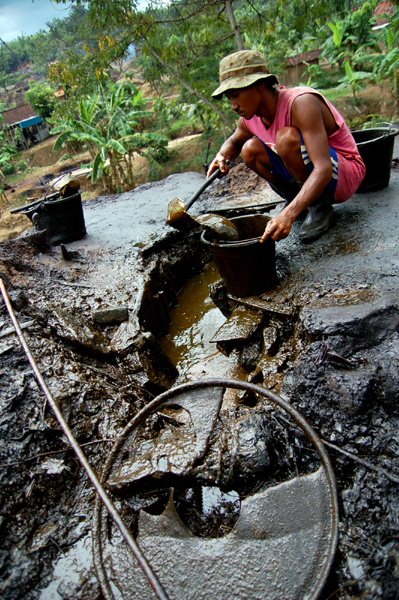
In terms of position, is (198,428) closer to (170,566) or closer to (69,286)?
(170,566)

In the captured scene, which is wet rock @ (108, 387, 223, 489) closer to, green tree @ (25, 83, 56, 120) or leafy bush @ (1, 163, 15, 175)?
leafy bush @ (1, 163, 15, 175)

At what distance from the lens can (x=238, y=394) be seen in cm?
234

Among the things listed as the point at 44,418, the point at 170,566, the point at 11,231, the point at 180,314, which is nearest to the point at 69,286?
the point at 180,314

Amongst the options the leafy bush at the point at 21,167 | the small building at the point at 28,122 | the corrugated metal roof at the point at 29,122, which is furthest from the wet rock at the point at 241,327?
the corrugated metal roof at the point at 29,122

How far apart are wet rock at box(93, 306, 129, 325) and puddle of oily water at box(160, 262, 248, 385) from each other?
576 mm

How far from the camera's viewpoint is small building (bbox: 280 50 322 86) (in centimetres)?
1524

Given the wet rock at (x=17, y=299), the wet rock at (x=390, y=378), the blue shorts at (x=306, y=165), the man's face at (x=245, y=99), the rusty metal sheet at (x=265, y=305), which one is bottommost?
the wet rock at (x=390, y=378)

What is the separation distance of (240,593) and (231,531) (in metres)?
0.22

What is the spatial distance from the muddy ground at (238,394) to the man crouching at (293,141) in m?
0.43

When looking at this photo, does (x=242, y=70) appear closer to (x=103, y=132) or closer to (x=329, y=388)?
(x=329, y=388)

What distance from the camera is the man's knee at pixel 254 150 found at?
9.36 ft

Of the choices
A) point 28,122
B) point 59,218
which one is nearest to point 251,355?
point 59,218

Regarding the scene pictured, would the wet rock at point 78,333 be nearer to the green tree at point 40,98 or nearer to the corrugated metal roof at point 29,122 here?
the green tree at point 40,98

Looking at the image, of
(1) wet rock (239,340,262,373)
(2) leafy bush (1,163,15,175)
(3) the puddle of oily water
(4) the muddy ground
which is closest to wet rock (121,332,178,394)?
(4) the muddy ground
